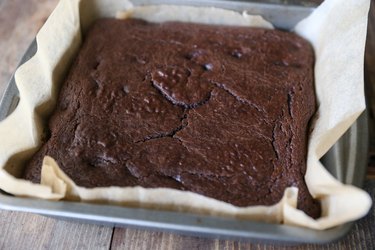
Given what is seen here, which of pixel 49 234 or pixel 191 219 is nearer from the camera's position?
pixel 191 219

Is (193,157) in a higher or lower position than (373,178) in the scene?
higher

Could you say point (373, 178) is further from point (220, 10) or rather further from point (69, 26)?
point (69, 26)

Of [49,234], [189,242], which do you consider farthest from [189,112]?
[49,234]

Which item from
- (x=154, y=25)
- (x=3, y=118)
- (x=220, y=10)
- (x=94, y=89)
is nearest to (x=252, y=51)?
(x=220, y=10)

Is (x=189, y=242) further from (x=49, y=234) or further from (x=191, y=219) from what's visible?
(x=49, y=234)

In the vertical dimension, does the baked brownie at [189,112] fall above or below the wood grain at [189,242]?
above

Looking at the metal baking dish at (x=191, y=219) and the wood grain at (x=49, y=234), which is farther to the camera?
the wood grain at (x=49, y=234)

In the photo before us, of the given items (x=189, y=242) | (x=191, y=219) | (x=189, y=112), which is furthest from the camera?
(x=189, y=112)

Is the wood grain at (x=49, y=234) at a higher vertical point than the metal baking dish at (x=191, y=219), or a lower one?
lower
